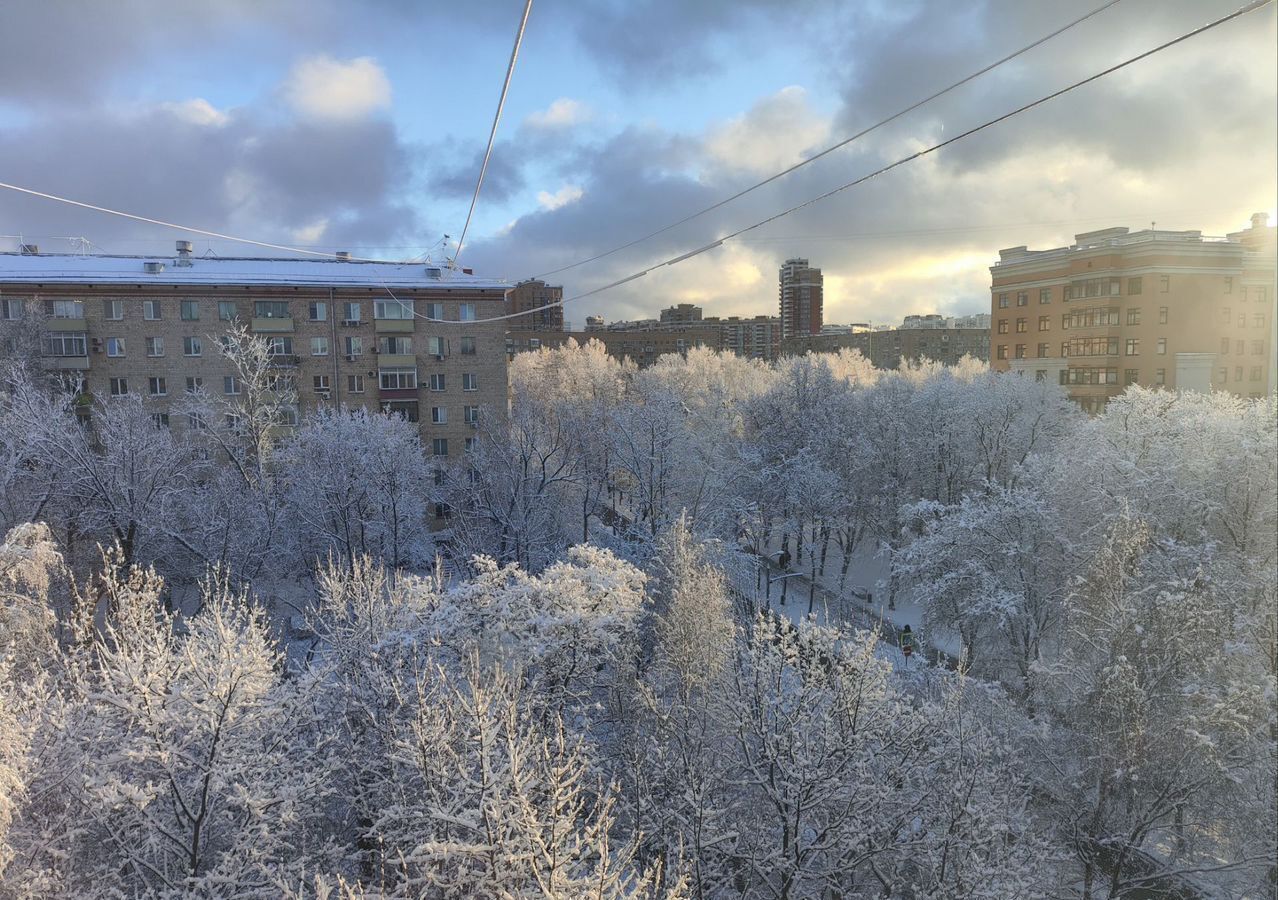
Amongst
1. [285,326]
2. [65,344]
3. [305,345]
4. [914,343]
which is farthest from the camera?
[914,343]

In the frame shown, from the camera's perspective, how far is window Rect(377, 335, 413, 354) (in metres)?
32.2

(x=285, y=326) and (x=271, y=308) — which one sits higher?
(x=271, y=308)

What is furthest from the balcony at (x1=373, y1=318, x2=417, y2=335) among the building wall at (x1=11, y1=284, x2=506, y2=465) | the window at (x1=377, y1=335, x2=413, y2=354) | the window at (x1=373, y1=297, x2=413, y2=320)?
the window at (x1=377, y1=335, x2=413, y2=354)

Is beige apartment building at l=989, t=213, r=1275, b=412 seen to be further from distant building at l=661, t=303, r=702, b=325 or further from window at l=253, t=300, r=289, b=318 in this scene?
distant building at l=661, t=303, r=702, b=325

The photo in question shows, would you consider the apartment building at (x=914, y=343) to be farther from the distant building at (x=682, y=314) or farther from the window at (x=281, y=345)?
the window at (x=281, y=345)

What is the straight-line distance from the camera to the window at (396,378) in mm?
32250

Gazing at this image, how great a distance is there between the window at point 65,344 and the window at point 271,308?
6672mm

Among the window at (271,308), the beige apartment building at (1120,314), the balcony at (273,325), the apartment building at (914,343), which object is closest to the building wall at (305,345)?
the balcony at (273,325)

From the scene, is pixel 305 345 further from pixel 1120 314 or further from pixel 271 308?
pixel 1120 314

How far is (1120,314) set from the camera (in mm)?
30766

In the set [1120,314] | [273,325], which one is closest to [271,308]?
[273,325]

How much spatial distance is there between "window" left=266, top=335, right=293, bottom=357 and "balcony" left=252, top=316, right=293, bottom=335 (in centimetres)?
26

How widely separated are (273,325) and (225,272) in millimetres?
3683

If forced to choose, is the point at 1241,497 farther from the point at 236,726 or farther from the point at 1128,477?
the point at 236,726
